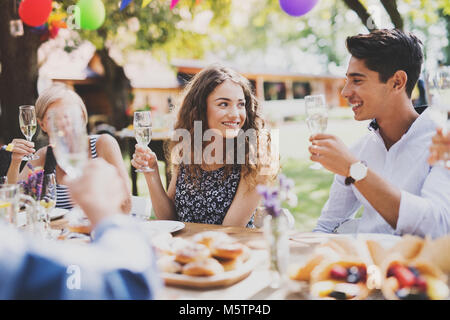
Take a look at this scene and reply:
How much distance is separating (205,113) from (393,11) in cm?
307

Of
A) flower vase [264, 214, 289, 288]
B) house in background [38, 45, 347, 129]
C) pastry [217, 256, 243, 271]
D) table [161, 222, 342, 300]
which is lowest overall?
table [161, 222, 342, 300]

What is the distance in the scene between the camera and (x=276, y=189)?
4.29 feet

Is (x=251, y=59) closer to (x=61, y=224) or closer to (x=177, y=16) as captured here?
(x=177, y=16)

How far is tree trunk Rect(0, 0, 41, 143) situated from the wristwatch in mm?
4274

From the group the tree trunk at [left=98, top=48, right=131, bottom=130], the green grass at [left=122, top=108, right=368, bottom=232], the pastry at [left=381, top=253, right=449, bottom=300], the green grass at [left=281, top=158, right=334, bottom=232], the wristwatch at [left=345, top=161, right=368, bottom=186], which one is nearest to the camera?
the pastry at [left=381, top=253, right=449, bottom=300]

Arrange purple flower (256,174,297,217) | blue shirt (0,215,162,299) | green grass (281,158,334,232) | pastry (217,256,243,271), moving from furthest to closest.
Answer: green grass (281,158,334,232)
pastry (217,256,243,271)
purple flower (256,174,297,217)
blue shirt (0,215,162,299)

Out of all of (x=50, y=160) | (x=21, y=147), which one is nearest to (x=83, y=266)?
(x=21, y=147)

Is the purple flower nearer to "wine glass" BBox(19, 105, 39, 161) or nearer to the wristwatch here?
the wristwatch

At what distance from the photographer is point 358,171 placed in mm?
1772

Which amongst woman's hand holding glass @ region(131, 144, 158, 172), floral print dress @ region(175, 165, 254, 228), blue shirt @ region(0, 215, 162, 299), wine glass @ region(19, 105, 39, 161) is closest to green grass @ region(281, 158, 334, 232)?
floral print dress @ region(175, 165, 254, 228)

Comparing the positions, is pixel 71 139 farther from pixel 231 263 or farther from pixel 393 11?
pixel 393 11

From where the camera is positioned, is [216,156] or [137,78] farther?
[137,78]

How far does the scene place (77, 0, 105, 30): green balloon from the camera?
167 inches
